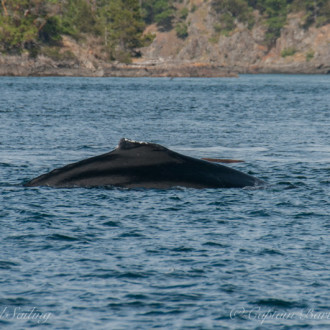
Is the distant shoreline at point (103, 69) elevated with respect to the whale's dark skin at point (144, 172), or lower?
lower

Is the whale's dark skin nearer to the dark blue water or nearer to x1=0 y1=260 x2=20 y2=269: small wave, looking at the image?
the dark blue water

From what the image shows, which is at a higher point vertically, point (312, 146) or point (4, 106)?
point (312, 146)

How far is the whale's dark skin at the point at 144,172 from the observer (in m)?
19.0

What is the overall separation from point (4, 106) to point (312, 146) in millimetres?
37336

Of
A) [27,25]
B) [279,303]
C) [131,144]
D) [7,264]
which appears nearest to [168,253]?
[7,264]

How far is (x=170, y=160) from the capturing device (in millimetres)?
19062

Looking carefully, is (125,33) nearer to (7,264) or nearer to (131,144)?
(131,144)

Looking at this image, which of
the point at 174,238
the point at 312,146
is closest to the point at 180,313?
the point at 174,238

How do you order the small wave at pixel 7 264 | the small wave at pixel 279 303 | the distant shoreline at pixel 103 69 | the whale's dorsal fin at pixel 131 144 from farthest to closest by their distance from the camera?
the distant shoreline at pixel 103 69, the whale's dorsal fin at pixel 131 144, the small wave at pixel 7 264, the small wave at pixel 279 303

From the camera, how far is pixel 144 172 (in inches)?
766

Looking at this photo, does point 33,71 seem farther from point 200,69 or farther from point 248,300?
point 248,300

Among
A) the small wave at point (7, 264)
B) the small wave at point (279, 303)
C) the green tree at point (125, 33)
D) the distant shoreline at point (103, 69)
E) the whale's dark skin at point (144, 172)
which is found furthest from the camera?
the green tree at point (125, 33)

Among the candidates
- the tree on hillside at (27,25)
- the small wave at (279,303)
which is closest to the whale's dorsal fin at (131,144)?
the small wave at (279,303)

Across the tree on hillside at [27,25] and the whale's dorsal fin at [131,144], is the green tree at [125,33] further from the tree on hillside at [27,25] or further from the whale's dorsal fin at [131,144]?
the whale's dorsal fin at [131,144]
